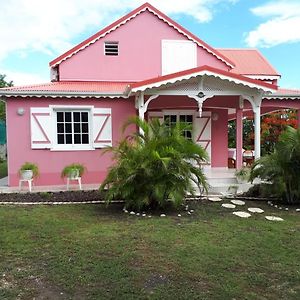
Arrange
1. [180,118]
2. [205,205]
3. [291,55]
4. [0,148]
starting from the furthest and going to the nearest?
[0,148] < [291,55] < [180,118] < [205,205]

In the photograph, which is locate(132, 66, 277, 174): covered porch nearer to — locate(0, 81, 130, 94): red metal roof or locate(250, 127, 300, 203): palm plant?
locate(0, 81, 130, 94): red metal roof

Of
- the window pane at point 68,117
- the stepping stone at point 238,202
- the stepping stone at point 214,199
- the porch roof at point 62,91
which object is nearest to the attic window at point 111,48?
the porch roof at point 62,91

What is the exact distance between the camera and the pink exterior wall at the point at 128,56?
1468 cm

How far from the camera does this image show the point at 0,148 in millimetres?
25297

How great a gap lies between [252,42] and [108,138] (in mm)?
13353

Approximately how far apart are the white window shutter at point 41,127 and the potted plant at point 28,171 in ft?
3.14

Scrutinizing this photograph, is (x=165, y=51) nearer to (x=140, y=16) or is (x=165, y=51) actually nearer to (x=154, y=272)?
(x=140, y=16)

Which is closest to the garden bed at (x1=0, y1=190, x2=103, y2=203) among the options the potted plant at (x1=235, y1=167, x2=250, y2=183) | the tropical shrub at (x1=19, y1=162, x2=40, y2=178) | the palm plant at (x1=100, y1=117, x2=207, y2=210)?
the tropical shrub at (x1=19, y1=162, x2=40, y2=178)

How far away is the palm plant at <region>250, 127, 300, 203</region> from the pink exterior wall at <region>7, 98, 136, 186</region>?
496 centimetres

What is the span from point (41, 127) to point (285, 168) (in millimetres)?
7068

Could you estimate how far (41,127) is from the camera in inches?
472

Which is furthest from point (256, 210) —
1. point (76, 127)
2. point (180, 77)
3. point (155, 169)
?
point (76, 127)

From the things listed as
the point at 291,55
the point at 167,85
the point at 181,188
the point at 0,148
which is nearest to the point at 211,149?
the point at 167,85

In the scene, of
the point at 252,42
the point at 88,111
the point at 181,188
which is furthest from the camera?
the point at 252,42
